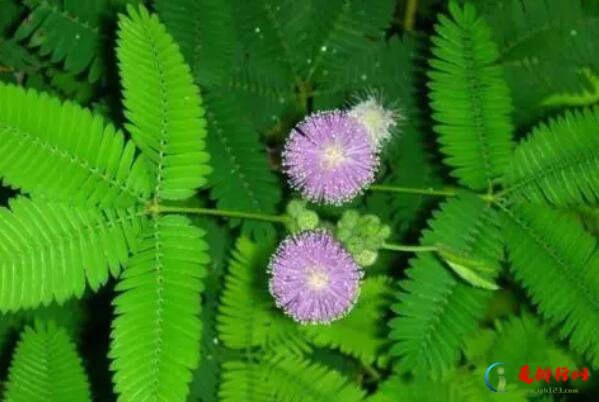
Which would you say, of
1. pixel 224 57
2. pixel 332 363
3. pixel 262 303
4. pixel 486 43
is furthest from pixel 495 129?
pixel 332 363

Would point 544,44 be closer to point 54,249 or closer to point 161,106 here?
point 161,106

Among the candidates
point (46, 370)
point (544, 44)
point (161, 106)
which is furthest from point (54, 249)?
point (544, 44)

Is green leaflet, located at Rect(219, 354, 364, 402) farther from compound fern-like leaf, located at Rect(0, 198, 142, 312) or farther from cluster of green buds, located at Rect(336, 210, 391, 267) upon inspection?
compound fern-like leaf, located at Rect(0, 198, 142, 312)

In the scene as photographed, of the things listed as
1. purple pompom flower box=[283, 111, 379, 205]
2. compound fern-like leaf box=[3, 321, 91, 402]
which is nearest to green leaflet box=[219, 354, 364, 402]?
compound fern-like leaf box=[3, 321, 91, 402]

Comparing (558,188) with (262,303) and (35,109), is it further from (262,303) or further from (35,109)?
(35,109)

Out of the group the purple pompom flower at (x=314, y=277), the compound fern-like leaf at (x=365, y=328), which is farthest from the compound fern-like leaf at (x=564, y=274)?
the compound fern-like leaf at (x=365, y=328)
